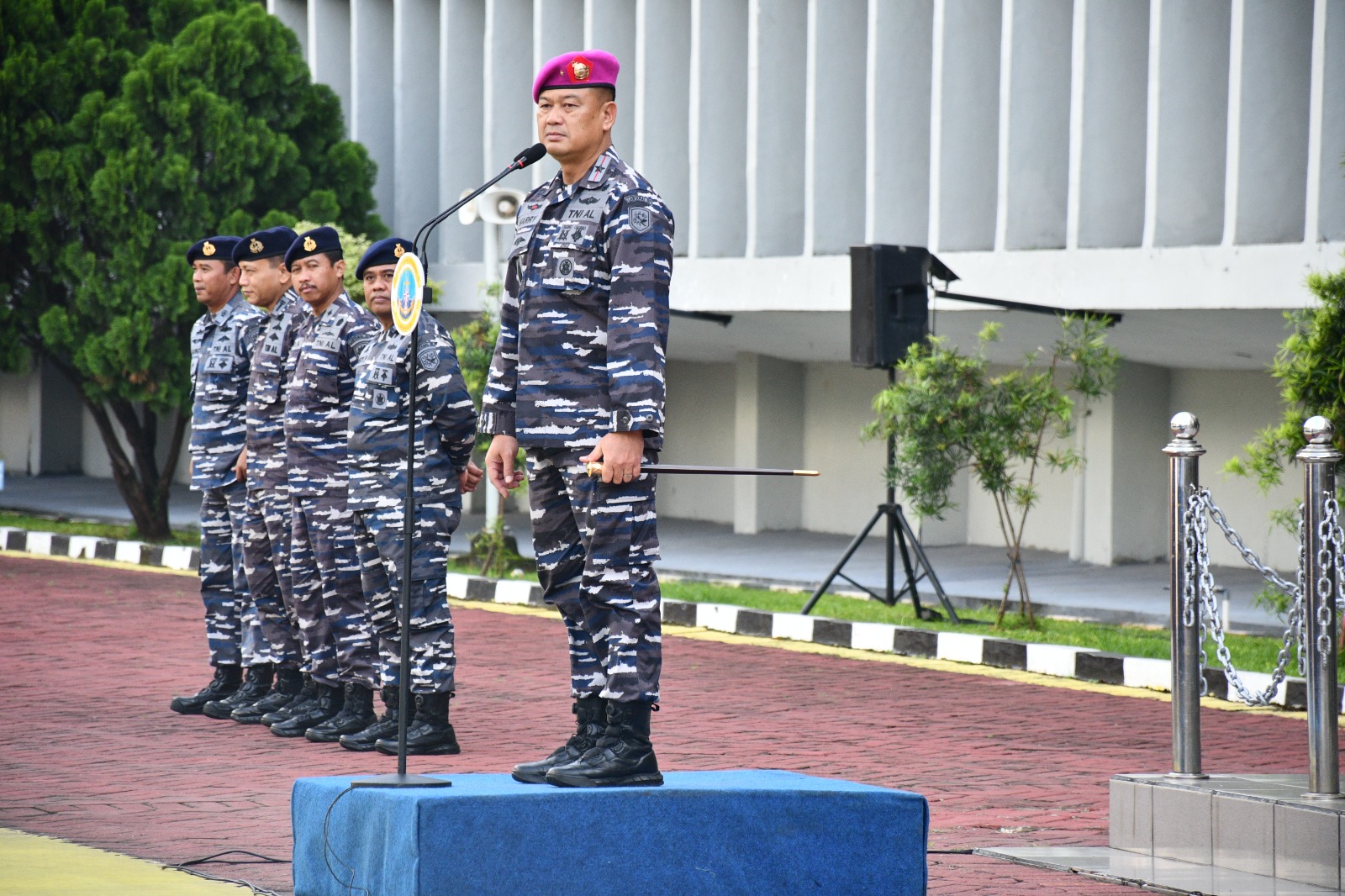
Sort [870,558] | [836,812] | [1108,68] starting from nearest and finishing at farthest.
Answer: [836,812] < [1108,68] < [870,558]

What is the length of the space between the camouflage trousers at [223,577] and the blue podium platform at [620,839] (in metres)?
4.15

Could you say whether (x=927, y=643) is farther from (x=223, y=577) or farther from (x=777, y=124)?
(x=777, y=124)

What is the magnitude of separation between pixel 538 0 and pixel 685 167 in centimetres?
257

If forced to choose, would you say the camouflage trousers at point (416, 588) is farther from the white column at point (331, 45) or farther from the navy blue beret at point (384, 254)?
the white column at point (331, 45)

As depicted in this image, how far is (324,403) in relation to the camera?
826cm

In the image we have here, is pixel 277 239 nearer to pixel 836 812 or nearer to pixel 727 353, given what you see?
pixel 836 812

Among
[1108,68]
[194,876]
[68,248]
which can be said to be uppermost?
[1108,68]

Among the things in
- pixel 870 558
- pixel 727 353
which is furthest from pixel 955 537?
pixel 727 353

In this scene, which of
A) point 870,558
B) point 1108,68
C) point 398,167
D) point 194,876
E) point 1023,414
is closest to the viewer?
point 194,876

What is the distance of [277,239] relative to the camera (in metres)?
8.89

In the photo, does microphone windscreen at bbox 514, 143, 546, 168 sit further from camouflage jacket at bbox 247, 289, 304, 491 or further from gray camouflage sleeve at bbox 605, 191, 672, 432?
camouflage jacket at bbox 247, 289, 304, 491

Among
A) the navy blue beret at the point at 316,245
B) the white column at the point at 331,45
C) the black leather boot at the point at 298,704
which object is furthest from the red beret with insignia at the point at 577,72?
the white column at the point at 331,45

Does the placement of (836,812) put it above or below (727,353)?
below

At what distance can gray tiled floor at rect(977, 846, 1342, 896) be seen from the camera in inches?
223
